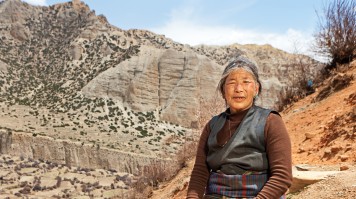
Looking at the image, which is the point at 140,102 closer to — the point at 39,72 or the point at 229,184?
the point at 39,72

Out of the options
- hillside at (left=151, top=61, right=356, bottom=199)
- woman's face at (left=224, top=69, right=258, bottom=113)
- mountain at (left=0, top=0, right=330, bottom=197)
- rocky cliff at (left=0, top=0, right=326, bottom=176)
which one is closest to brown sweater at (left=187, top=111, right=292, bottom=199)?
woman's face at (left=224, top=69, right=258, bottom=113)

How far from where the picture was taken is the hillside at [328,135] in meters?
4.12

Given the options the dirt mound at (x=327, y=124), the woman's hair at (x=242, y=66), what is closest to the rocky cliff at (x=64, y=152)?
the dirt mound at (x=327, y=124)

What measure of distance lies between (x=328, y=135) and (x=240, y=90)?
13.8ft

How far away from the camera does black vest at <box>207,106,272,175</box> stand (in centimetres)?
208

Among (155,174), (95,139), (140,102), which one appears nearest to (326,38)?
(155,174)

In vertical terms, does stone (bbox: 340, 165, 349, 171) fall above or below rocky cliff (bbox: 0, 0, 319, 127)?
below

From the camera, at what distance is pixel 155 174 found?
10.2 meters

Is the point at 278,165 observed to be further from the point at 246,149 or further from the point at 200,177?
the point at 200,177

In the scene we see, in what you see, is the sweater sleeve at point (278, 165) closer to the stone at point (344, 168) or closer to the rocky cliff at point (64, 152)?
the stone at point (344, 168)

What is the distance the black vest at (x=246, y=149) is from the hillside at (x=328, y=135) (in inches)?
78.0

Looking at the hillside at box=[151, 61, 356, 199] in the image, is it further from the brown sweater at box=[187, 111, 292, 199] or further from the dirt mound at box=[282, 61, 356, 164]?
the brown sweater at box=[187, 111, 292, 199]

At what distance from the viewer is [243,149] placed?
2.11 meters

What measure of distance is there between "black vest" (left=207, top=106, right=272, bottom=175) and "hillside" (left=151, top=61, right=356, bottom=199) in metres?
1.98
